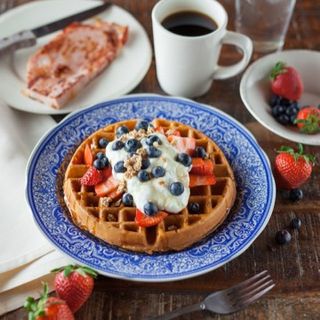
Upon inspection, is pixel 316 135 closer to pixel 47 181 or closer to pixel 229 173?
Answer: pixel 229 173

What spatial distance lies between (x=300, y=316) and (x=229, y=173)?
498mm

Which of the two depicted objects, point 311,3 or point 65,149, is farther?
point 311,3

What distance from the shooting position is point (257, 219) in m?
1.71

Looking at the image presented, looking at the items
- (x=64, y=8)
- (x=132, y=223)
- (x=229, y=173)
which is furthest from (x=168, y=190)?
(x=64, y=8)

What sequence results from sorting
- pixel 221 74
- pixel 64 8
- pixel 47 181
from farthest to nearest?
pixel 64 8, pixel 221 74, pixel 47 181

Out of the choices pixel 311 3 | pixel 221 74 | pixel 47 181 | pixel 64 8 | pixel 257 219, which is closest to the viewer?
pixel 257 219

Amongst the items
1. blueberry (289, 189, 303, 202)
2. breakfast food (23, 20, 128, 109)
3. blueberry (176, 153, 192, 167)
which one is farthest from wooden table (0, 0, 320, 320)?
breakfast food (23, 20, 128, 109)

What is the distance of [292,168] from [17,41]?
1.27m

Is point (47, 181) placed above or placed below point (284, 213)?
above

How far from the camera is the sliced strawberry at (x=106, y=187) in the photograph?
5.66 ft

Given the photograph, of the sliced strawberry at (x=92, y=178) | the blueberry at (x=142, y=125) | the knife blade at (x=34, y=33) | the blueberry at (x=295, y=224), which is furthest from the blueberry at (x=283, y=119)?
the knife blade at (x=34, y=33)

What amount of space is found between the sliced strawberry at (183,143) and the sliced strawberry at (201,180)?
9 cm

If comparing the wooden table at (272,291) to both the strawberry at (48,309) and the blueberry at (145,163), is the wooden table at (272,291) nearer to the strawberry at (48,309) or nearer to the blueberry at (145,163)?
the strawberry at (48,309)

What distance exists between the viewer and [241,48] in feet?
7.29
